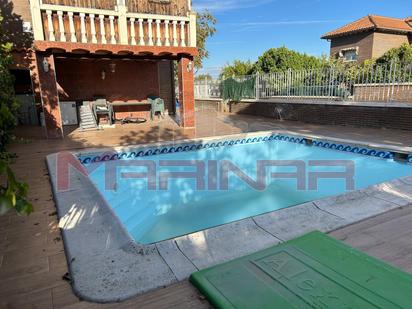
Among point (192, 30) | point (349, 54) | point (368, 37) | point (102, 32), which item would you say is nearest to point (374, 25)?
point (368, 37)

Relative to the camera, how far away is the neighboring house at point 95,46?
28.1 ft

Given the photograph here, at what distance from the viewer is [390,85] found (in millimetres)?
9531

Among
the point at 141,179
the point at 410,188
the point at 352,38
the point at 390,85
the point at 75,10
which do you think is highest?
the point at 352,38

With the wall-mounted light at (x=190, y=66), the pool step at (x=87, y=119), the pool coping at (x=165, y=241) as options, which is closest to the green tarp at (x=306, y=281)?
the pool coping at (x=165, y=241)

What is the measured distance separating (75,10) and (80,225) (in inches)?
298

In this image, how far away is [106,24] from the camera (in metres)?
9.13

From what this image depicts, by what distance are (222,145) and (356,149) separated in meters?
3.46

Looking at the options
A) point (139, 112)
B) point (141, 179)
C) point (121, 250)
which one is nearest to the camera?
point (121, 250)

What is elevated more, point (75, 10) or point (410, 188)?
point (75, 10)

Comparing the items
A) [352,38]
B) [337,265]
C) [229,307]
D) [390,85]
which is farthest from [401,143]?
[352,38]

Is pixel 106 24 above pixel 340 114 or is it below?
above

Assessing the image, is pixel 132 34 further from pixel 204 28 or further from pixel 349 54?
pixel 349 54

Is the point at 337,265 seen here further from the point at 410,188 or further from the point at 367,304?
the point at 410,188

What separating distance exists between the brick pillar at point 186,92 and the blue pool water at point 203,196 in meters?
3.50
